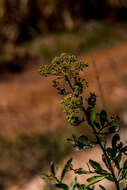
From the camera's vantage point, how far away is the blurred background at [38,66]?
345 cm

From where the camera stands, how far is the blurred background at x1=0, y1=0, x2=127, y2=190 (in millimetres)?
3445

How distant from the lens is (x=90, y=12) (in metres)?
9.49

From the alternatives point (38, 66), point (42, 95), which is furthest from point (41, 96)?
point (38, 66)

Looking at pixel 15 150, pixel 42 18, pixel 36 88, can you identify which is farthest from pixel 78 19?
pixel 15 150

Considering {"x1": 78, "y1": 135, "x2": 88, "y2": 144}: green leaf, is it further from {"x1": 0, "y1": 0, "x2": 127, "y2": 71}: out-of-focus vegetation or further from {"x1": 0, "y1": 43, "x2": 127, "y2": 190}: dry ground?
{"x1": 0, "y1": 0, "x2": 127, "y2": 71}: out-of-focus vegetation

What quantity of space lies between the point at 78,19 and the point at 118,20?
1171 mm

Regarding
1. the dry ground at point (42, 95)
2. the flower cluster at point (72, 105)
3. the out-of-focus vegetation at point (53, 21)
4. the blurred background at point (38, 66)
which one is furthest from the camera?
the out-of-focus vegetation at point (53, 21)

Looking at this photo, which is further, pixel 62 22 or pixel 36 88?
pixel 62 22

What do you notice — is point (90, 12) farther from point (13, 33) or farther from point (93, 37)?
point (13, 33)

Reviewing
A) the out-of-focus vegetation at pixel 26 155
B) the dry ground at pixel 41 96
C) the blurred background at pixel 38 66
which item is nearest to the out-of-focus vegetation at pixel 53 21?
the blurred background at pixel 38 66

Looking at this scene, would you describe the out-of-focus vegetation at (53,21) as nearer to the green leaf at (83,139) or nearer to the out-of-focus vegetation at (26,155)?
the out-of-focus vegetation at (26,155)

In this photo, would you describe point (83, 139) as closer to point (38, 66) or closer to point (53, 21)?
point (38, 66)

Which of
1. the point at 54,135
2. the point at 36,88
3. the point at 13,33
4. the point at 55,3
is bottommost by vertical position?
the point at 54,135

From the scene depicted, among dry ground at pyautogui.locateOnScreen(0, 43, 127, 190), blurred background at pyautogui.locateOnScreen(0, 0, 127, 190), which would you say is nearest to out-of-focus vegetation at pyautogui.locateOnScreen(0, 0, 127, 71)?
blurred background at pyautogui.locateOnScreen(0, 0, 127, 190)
